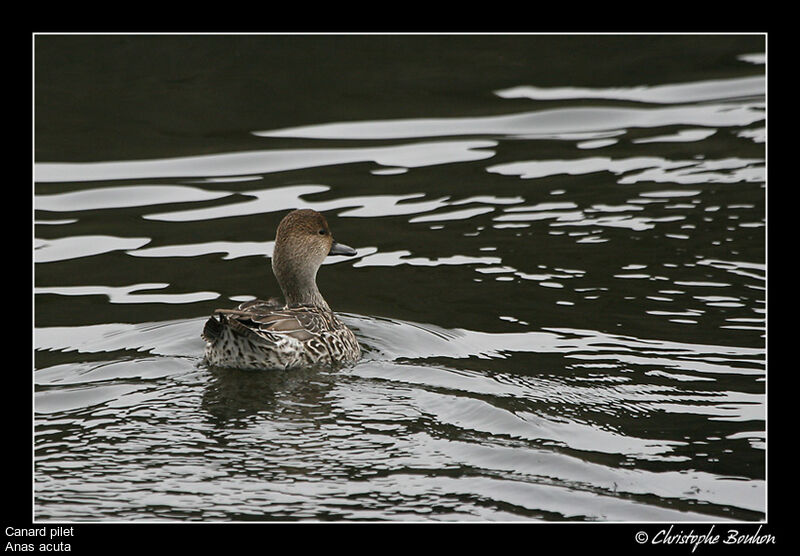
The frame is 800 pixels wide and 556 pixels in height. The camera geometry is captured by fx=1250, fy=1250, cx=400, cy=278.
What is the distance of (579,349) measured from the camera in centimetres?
896

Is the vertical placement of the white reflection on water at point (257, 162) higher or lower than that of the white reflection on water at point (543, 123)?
lower

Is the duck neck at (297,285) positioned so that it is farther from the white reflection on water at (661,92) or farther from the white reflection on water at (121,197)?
the white reflection on water at (661,92)

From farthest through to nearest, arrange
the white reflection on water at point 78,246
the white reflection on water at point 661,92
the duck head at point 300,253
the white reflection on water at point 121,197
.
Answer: the white reflection on water at point 661,92, the white reflection on water at point 121,197, the white reflection on water at point 78,246, the duck head at point 300,253

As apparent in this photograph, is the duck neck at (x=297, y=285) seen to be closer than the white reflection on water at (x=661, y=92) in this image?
Yes

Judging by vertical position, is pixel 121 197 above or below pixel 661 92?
below

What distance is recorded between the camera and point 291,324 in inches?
337

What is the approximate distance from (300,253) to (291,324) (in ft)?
3.14

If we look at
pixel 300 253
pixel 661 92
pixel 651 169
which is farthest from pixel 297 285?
pixel 661 92

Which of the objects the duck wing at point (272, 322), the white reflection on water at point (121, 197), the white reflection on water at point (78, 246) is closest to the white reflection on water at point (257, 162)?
the white reflection on water at point (121, 197)

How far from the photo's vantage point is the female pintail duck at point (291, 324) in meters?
8.31

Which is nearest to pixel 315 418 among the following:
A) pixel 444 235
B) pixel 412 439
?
pixel 412 439

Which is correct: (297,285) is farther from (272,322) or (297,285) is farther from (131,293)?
(131,293)

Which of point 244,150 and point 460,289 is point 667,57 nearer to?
point 244,150

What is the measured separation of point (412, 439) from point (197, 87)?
28.9 feet
